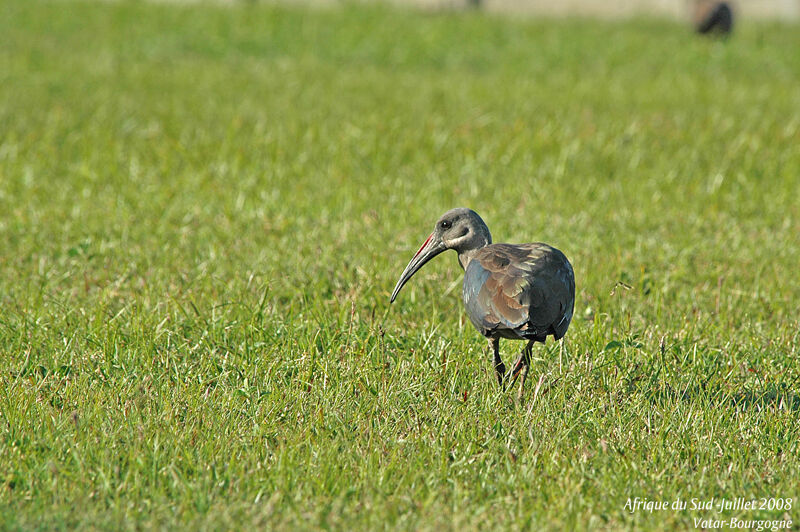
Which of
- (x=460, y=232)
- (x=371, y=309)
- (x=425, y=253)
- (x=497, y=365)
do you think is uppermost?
(x=460, y=232)

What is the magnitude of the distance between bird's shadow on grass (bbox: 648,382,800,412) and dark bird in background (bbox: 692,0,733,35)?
50.9 ft

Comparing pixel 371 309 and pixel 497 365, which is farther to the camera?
pixel 371 309

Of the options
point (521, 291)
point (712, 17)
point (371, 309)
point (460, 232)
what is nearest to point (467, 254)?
point (460, 232)

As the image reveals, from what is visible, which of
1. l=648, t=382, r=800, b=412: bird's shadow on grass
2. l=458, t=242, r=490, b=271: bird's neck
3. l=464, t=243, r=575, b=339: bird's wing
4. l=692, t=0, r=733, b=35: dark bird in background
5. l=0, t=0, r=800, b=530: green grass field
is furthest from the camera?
l=692, t=0, r=733, b=35: dark bird in background

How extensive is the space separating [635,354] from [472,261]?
963 mm

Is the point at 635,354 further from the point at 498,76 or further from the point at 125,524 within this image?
the point at 498,76

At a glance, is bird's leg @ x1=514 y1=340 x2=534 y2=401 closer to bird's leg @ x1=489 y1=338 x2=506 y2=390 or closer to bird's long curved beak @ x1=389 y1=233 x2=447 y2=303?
bird's leg @ x1=489 y1=338 x2=506 y2=390

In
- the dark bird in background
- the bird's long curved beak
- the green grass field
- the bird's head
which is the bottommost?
the green grass field

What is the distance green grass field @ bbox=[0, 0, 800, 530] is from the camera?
3.19 m

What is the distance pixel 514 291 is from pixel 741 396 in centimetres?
121

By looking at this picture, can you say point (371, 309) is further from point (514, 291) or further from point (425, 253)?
point (514, 291)

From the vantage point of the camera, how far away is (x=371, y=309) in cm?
502

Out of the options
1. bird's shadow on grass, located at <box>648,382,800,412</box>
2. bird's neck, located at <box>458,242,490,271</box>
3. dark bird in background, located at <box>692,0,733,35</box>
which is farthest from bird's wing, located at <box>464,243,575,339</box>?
dark bird in background, located at <box>692,0,733,35</box>

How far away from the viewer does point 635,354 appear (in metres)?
4.39
